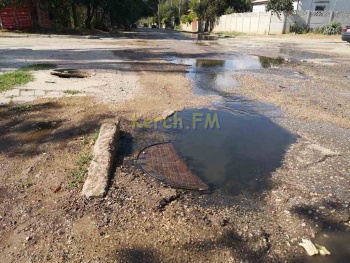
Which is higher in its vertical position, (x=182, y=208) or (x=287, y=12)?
(x=287, y=12)

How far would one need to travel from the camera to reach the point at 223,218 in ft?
9.05

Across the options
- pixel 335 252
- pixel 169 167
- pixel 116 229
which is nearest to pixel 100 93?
pixel 169 167

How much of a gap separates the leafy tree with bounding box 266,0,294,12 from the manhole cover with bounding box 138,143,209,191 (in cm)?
2934

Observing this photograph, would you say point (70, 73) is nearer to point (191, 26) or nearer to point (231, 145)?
point (231, 145)

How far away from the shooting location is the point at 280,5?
94.8 feet

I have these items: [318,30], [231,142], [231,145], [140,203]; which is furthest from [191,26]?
[140,203]

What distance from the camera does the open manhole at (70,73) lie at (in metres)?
8.39

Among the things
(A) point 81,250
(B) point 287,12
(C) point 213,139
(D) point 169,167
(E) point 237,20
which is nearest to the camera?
(A) point 81,250

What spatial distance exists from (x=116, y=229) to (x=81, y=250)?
13.2 inches

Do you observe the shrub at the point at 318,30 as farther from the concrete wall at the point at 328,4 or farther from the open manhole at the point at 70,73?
the open manhole at the point at 70,73

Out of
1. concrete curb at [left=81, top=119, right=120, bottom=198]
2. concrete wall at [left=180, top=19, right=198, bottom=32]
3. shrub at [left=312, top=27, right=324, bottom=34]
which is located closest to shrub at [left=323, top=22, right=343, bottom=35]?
shrub at [left=312, top=27, right=324, bottom=34]

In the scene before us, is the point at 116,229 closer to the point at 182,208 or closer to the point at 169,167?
the point at 182,208

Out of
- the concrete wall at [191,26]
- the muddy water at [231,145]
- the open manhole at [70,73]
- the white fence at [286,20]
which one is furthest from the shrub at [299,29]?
the concrete wall at [191,26]

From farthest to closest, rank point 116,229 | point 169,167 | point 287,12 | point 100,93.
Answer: point 287,12, point 100,93, point 169,167, point 116,229
